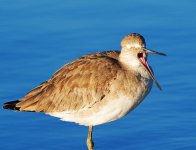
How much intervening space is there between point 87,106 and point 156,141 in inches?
55.8

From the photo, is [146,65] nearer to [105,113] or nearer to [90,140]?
[105,113]

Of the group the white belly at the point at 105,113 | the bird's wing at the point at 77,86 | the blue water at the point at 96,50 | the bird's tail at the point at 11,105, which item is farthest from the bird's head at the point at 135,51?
the bird's tail at the point at 11,105

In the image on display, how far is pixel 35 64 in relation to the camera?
49.8 ft

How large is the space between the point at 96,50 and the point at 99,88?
2.90 meters

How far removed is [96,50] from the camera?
50.8 ft

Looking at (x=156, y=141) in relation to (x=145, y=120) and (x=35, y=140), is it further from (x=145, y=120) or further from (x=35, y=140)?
(x=35, y=140)

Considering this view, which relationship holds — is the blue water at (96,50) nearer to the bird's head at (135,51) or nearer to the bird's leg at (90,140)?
the bird's leg at (90,140)

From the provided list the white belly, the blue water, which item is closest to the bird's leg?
the blue water

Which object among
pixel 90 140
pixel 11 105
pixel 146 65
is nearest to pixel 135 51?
pixel 146 65

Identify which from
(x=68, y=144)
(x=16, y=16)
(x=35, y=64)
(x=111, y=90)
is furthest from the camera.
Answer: (x=16, y=16)

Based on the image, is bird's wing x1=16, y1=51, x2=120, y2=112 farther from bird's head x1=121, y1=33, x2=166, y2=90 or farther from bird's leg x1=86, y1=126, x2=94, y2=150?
bird's leg x1=86, y1=126, x2=94, y2=150

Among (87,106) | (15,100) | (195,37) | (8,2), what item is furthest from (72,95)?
(8,2)

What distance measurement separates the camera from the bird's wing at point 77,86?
1265 centimetres

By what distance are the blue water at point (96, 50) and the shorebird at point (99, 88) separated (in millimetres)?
791
